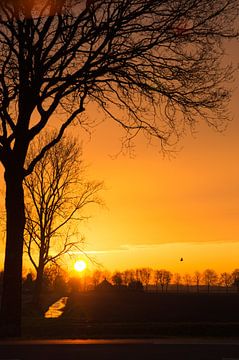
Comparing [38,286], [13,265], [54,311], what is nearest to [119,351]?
[13,265]

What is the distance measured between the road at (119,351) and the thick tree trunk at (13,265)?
3.82m

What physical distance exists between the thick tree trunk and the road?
12.5 feet

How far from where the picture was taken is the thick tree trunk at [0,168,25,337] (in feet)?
50.2

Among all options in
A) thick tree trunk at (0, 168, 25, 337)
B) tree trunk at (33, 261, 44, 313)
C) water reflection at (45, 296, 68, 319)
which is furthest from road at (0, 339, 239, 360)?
tree trunk at (33, 261, 44, 313)

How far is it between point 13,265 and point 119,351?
5.91 metres

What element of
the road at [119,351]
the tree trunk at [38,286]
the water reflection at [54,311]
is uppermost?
the tree trunk at [38,286]

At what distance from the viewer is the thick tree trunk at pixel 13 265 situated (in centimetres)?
1530

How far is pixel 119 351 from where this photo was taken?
1027cm

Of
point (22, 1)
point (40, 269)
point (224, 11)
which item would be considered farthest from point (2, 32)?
point (40, 269)

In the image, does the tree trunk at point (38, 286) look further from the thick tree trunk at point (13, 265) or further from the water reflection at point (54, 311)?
the thick tree trunk at point (13, 265)

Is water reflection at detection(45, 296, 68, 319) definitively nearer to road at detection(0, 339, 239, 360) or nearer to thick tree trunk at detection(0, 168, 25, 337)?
thick tree trunk at detection(0, 168, 25, 337)

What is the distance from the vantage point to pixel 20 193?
15891 millimetres

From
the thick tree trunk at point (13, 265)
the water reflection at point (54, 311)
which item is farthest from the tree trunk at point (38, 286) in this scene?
the thick tree trunk at point (13, 265)

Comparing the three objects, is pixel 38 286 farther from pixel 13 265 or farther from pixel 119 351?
pixel 119 351
